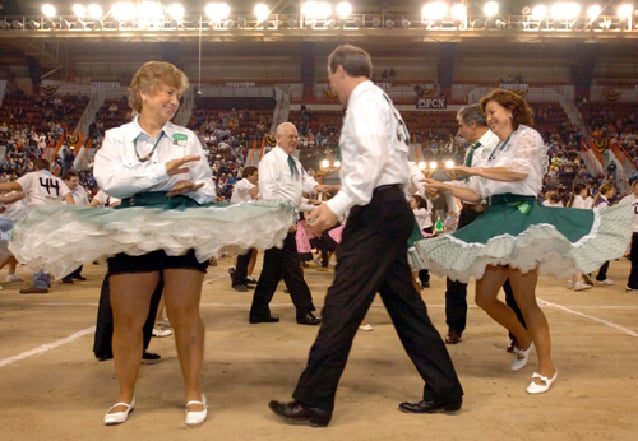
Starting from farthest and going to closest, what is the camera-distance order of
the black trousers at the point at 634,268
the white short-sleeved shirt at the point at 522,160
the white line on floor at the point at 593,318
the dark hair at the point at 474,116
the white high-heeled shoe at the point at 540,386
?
1. the black trousers at the point at 634,268
2. the white line on floor at the point at 593,318
3. the dark hair at the point at 474,116
4. the white short-sleeved shirt at the point at 522,160
5. the white high-heeled shoe at the point at 540,386

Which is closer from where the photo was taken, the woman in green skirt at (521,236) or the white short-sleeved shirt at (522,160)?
the woman in green skirt at (521,236)

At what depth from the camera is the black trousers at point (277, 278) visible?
241 inches

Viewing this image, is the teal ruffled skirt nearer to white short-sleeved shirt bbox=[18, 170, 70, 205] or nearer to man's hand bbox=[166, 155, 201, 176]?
man's hand bbox=[166, 155, 201, 176]

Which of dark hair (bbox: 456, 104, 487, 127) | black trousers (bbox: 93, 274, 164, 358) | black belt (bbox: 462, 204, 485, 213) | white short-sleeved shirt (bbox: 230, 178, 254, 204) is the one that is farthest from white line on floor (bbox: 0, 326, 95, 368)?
white short-sleeved shirt (bbox: 230, 178, 254, 204)

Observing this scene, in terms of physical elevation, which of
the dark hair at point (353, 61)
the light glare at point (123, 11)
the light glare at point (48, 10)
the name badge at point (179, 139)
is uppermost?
the light glare at point (48, 10)

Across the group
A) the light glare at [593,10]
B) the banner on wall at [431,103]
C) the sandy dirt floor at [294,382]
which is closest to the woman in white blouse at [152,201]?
the sandy dirt floor at [294,382]

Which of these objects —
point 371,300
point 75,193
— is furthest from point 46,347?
point 75,193

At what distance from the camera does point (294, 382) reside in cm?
393

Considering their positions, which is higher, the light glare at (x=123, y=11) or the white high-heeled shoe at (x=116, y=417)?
the light glare at (x=123, y=11)

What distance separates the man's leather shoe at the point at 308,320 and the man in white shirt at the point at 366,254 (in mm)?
2778

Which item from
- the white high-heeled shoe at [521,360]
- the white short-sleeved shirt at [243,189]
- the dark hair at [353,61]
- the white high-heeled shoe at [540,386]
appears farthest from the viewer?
the white short-sleeved shirt at [243,189]

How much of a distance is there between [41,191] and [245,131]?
2123cm

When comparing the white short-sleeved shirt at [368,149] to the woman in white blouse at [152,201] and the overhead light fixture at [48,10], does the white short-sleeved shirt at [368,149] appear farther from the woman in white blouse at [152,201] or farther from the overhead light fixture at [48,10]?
the overhead light fixture at [48,10]

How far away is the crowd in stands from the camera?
83.7 feet
